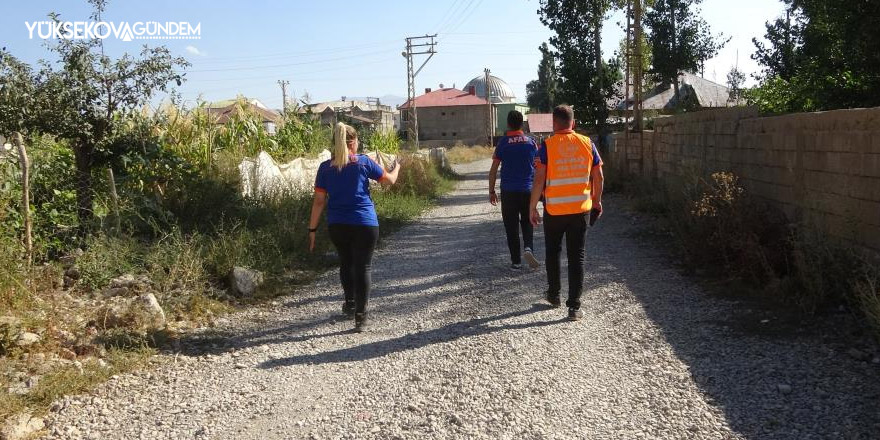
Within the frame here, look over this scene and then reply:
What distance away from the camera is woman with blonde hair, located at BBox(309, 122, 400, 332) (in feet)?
17.9

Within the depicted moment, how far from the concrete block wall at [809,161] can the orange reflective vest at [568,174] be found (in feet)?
7.08

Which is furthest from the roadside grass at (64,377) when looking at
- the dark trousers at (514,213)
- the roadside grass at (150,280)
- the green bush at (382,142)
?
the green bush at (382,142)

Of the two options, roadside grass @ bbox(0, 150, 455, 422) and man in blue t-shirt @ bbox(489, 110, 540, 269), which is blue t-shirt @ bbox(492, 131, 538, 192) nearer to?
man in blue t-shirt @ bbox(489, 110, 540, 269)

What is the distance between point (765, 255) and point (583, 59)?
1810cm

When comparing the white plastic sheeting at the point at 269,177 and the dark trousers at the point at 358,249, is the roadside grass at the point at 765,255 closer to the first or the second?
the dark trousers at the point at 358,249

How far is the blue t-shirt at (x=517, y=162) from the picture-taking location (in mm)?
7543

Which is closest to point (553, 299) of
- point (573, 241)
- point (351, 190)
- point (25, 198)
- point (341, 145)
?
point (573, 241)

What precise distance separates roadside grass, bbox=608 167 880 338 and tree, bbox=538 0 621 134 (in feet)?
48.9

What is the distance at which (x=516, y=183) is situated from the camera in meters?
7.55

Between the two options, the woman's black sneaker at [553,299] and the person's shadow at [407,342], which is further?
the woman's black sneaker at [553,299]

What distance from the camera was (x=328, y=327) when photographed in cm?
584

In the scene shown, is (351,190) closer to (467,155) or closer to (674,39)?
(674,39)

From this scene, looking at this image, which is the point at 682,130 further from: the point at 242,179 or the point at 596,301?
the point at 242,179

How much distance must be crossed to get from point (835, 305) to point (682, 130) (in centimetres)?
690
